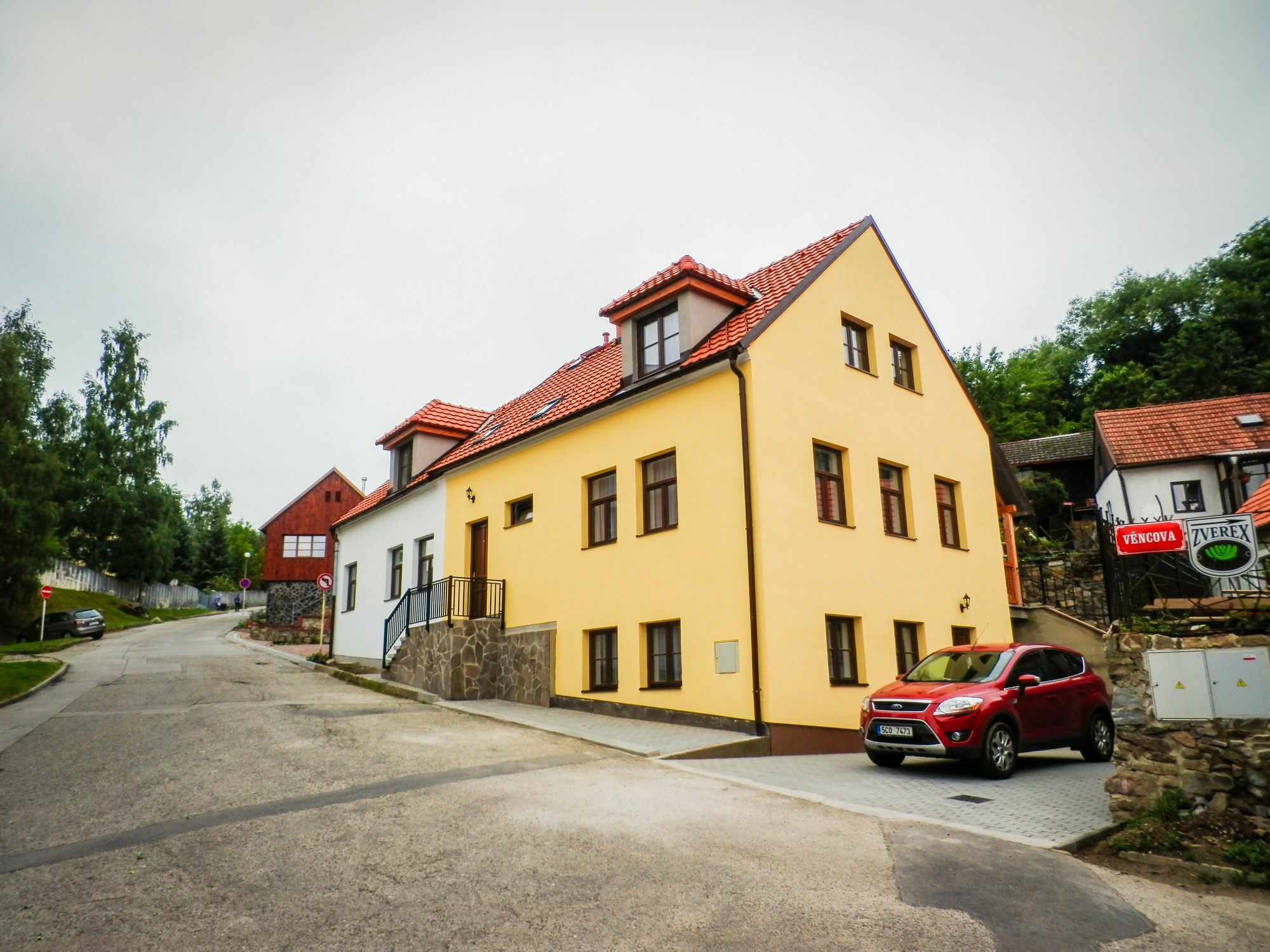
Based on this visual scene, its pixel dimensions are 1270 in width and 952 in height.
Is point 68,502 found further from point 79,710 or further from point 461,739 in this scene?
point 461,739

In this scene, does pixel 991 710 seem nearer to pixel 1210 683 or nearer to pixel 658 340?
pixel 1210 683

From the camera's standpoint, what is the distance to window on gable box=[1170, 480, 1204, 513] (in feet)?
105

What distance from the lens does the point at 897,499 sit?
53.0 ft

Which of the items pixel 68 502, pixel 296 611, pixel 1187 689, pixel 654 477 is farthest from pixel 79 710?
pixel 68 502

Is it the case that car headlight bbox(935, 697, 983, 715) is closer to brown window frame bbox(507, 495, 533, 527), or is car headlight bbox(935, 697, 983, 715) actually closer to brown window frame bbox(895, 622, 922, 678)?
brown window frame bbox(895, 622, 922, 678)

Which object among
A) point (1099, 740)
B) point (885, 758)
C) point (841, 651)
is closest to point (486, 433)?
point (841, 651)

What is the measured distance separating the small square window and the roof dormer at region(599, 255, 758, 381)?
12.1ft

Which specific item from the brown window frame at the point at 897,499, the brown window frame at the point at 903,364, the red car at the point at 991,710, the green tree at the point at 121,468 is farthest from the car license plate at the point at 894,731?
the green tree at the point at 121,468

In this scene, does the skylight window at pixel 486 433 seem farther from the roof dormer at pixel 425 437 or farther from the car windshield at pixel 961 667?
the car windshield at pixel 961 667

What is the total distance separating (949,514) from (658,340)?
7364 mm

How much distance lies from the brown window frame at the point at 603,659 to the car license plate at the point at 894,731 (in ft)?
17.5

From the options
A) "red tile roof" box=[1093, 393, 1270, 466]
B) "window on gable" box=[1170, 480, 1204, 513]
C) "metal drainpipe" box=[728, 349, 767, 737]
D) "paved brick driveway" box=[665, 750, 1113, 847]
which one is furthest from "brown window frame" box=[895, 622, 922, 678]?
"window on gable" box=[1170, 480, 1204, 513]

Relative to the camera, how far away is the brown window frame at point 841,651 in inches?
533

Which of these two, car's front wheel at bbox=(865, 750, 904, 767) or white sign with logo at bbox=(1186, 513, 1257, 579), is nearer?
white sign with logo at bbox=(1186, 513, 1257, 579)
